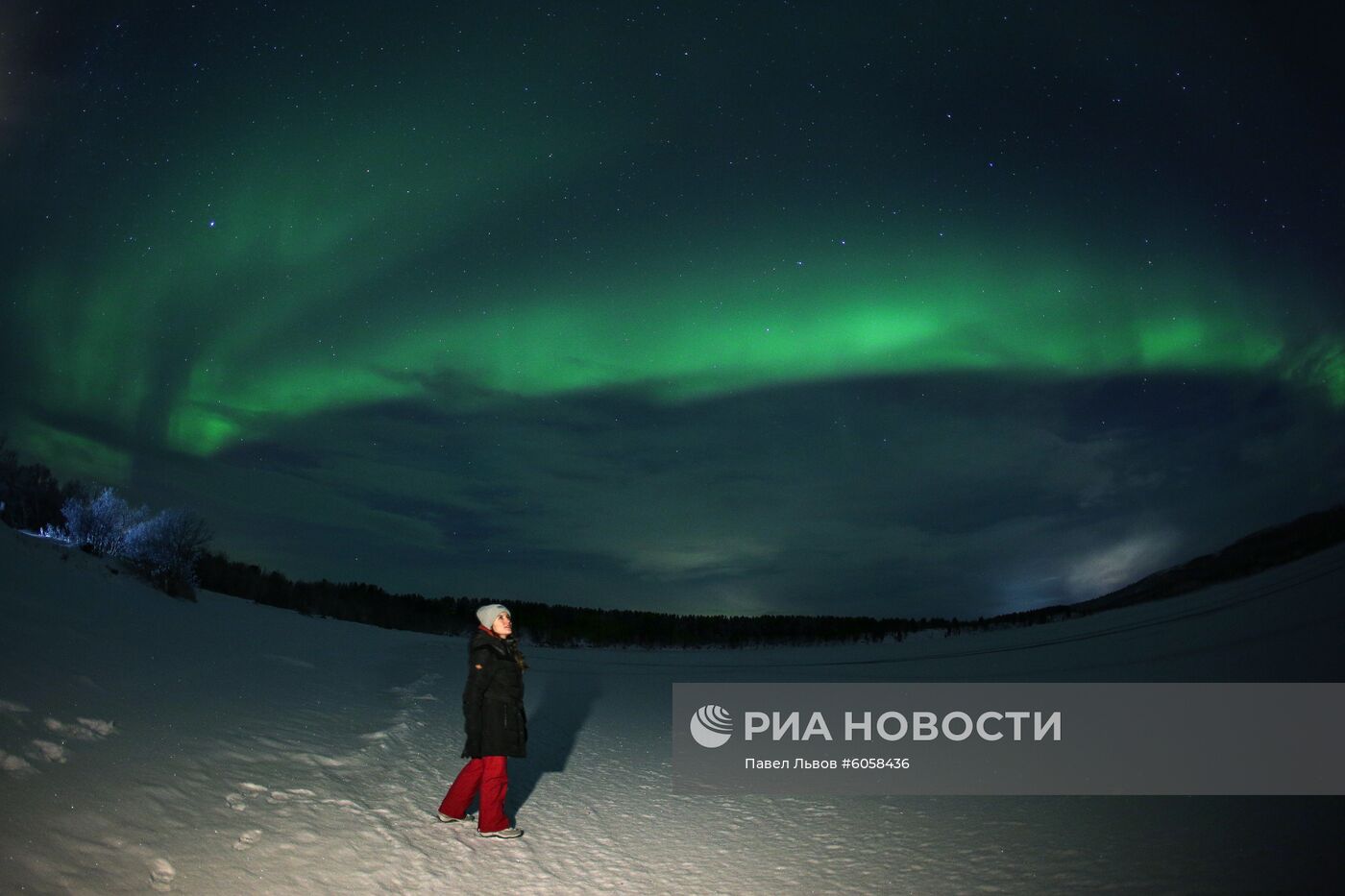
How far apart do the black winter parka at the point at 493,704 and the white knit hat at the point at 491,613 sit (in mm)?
133

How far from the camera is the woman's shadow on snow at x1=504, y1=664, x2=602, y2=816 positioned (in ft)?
30.5

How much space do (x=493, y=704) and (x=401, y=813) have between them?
171 cm

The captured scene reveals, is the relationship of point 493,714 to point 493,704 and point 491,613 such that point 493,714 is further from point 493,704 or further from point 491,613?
point 491,613

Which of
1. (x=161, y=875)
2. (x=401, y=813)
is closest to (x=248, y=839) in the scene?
(x=161, y=875)

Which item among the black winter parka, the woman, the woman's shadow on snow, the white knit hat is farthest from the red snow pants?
the white knit hat

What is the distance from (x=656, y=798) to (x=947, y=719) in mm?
9576

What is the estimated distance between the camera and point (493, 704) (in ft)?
22.2

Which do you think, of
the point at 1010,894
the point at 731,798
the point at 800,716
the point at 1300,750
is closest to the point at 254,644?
the point at 800,716

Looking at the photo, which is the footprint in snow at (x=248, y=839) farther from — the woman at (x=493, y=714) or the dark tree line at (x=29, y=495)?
the dark tree line at (x=29, y=495)

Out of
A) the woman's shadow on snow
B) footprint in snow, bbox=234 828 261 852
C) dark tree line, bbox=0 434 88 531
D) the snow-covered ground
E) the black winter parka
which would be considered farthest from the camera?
dark tree line, bbox=0 434 88 531

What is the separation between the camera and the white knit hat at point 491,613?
6.88 m

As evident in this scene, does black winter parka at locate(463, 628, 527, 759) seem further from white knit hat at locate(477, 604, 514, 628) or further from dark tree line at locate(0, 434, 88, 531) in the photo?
dark tree line at locate(0, 434, 88, 531)

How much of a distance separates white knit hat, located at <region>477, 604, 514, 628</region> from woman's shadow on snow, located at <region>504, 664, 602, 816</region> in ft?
7.67

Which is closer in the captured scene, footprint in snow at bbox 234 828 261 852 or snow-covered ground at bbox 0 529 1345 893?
snow-covered ground at bbox 0 529 1345 893
